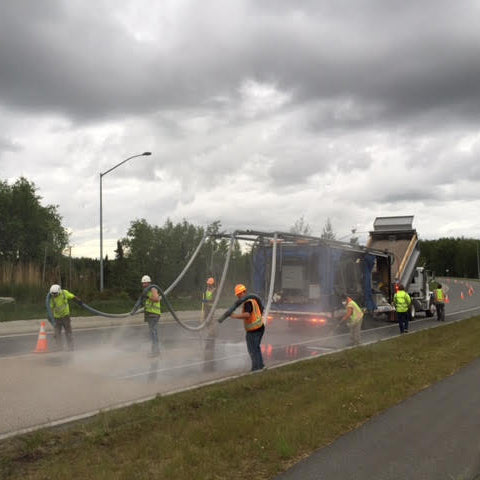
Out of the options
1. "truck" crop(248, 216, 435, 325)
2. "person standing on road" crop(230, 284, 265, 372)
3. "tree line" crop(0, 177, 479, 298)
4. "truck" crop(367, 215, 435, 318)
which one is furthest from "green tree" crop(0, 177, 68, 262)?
"person standing on road" crop(230, 284, 265, 372)

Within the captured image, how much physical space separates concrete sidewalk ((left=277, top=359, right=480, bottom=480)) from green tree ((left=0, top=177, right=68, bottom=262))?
56.1 meters

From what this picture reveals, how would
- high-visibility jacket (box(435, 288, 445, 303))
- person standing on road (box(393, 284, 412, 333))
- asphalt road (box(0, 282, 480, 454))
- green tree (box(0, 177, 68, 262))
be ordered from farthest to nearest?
green tree (box(0, 177, 68, 262)) → high-visibility jacket (box(435, 288, 445, 303)) → person standing on road (box(393, 284, 412, 333)) → asphalt road (box(0, 282, 480, 454))

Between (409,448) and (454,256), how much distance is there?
150m

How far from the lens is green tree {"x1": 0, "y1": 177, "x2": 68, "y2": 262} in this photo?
2373 inches

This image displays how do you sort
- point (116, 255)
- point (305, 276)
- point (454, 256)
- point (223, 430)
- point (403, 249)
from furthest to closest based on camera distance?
point (454, 256), point (116, 255), point (403, 249), point (305, 276), point (223, 430)

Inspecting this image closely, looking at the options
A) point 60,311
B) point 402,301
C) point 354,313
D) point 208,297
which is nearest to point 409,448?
point 354,313

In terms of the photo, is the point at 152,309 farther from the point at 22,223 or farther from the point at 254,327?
the point at 22,223

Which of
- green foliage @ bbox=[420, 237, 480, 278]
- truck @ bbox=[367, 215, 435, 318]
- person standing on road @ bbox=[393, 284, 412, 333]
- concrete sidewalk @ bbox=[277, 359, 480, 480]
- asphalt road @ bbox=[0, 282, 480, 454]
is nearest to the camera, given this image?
concrete sidewalk @ bbox=[277, 359, 480, 480]

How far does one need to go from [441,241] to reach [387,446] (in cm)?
15754

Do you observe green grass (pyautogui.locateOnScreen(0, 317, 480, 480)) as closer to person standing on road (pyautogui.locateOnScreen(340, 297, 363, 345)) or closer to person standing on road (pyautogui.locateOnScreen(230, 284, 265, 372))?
person standing on road (pyautogui.locateOnScreen(230, 284, 265, 372))

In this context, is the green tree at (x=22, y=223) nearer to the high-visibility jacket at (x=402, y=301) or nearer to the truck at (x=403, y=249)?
the truck at (x=403, y=249)

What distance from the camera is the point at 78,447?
5.63 m

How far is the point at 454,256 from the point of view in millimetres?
146000

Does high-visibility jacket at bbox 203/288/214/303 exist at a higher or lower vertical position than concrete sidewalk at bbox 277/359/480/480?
higher
